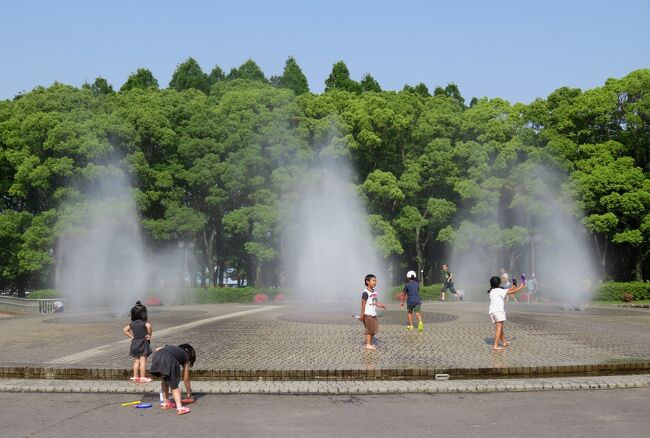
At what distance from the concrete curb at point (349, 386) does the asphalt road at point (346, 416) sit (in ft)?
1.02

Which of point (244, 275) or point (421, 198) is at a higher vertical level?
point (421, 198)

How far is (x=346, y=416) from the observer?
9.70 m

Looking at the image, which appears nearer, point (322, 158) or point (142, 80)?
point (322, 158)

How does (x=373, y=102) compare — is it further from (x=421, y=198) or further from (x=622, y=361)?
(x=622, y=361)

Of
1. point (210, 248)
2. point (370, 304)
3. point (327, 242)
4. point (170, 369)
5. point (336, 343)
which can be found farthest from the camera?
point (210, 248)

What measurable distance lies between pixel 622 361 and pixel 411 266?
4531 cm

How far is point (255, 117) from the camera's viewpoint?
5119 centimetres

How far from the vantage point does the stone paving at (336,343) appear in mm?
13867

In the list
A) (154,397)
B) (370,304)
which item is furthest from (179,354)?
(370,304)

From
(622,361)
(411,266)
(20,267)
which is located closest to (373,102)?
(411,266)

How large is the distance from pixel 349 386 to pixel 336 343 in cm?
534

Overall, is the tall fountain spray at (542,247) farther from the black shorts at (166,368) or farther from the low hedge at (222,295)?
the black shorts at (166,368)

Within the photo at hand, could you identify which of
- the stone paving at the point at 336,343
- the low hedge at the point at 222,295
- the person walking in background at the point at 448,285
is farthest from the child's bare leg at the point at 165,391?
the low hedge at the point at 222,295

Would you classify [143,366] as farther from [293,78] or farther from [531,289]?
[293,78]
